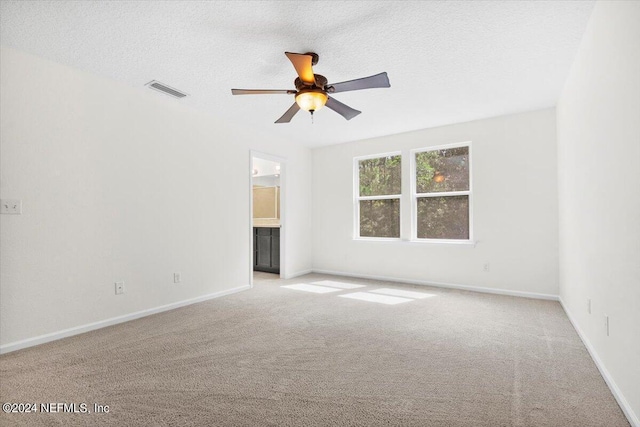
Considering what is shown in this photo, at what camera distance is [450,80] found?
3.21 meters

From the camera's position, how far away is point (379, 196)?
5.51m

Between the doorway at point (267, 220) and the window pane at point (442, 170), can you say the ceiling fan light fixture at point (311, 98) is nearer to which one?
the doorway at point (267, 220)

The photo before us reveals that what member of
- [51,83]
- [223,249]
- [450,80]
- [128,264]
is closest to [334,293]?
[223,249]

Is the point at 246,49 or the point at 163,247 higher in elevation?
the point at 246,49

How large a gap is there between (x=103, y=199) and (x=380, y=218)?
4.01 m

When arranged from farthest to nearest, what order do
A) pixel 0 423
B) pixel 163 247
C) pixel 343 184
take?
1. pixel 343 184
2. pixel 163 247
3. pixel 0 423

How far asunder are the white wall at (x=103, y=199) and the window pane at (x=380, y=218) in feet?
7.48

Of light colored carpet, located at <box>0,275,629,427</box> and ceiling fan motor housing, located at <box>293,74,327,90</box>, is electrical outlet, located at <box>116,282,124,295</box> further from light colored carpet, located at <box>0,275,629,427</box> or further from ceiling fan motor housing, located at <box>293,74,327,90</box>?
ceiling fan motor housing, located at <box>293,74,327,90</box>

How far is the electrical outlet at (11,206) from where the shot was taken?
8.17ft

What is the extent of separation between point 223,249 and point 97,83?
2.35m

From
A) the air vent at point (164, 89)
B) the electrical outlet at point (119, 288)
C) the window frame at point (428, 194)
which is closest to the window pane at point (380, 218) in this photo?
the window frame at point (428, 194)

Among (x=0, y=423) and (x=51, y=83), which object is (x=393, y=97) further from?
(x=0, y=423)

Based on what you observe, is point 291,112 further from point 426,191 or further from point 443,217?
point 443,217

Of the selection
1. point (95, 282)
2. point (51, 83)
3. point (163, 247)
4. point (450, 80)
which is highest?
point (450, 80)
